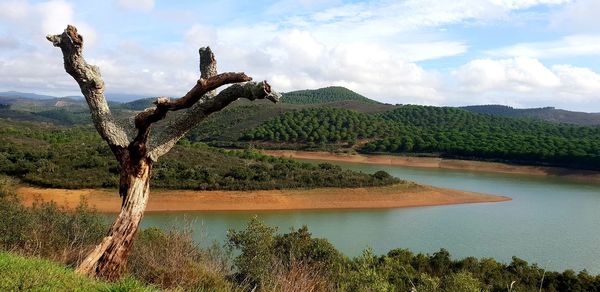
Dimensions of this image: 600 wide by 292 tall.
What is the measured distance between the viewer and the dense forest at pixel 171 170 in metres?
26.6

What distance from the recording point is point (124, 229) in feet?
18.5

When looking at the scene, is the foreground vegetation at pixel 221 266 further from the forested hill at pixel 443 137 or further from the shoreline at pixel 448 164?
the forested hill at pixel 443 137

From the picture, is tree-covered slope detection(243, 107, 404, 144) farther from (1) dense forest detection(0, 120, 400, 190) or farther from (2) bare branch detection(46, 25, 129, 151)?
(2) bare branch detection(46, 25, 129, 151)

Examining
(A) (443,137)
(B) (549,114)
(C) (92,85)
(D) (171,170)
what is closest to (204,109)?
(C) (92,85)

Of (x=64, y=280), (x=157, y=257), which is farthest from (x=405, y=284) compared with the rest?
(x=64, y=280)

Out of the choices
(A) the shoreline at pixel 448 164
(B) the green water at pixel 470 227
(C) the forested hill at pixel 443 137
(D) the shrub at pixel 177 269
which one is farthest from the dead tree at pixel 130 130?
(C) the forested hill at pixel 443 137

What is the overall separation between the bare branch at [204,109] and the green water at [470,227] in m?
8.97

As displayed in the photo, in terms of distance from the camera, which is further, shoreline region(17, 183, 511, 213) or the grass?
shoreline region(17, 183, 511, 213)

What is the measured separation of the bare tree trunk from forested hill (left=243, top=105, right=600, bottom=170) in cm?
4675

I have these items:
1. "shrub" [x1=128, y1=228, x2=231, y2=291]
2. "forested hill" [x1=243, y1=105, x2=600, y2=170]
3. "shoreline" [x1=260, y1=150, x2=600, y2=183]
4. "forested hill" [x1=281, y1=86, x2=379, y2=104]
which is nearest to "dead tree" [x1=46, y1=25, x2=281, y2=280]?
"shrub" [x1=128, y1=228, x2=231, y2=291]

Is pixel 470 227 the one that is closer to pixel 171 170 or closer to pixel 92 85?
pixel 171 170

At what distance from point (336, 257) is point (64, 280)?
30.2 feet

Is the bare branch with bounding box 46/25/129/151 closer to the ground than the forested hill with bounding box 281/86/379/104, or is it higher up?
closer to the ground

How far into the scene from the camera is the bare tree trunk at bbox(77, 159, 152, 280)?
17.9 feet
